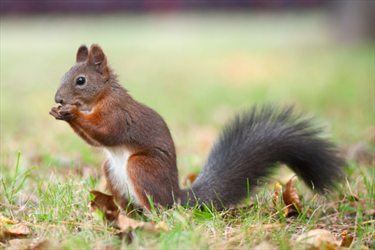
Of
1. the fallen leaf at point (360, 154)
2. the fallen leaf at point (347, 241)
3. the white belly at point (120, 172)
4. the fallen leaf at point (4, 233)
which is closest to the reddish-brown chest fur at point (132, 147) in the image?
the white belly at point (120, 172)

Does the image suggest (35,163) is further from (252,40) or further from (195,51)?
(252,40)

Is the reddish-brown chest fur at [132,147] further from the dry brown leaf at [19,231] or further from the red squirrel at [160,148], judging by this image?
the dry brown leaf at [19,231]

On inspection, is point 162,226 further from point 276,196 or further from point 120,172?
point 276,196

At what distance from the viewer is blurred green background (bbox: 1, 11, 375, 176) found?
359 centimetres

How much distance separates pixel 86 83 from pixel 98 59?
15 centimetres

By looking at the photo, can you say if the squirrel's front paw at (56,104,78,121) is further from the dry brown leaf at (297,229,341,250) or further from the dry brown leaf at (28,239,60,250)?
the dry brown leaf at (297,229,341,250)

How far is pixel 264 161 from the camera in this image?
2045mm

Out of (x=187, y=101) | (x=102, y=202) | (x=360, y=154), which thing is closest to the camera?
(x=102, y=202)

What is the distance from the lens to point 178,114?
451 cm

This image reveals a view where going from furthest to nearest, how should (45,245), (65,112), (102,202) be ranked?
(65,112)
(102,202)
(45,245)

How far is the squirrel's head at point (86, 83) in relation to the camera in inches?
78.1

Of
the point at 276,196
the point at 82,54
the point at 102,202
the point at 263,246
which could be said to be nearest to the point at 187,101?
the point at 82,54

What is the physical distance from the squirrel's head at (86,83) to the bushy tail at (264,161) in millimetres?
632

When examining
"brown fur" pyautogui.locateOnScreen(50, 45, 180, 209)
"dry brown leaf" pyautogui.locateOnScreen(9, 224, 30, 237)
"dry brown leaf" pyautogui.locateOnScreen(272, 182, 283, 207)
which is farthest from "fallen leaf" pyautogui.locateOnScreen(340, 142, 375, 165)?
"dry brown leaf" pyautogui.locateOnScreen(9, 224, 30, 237)
